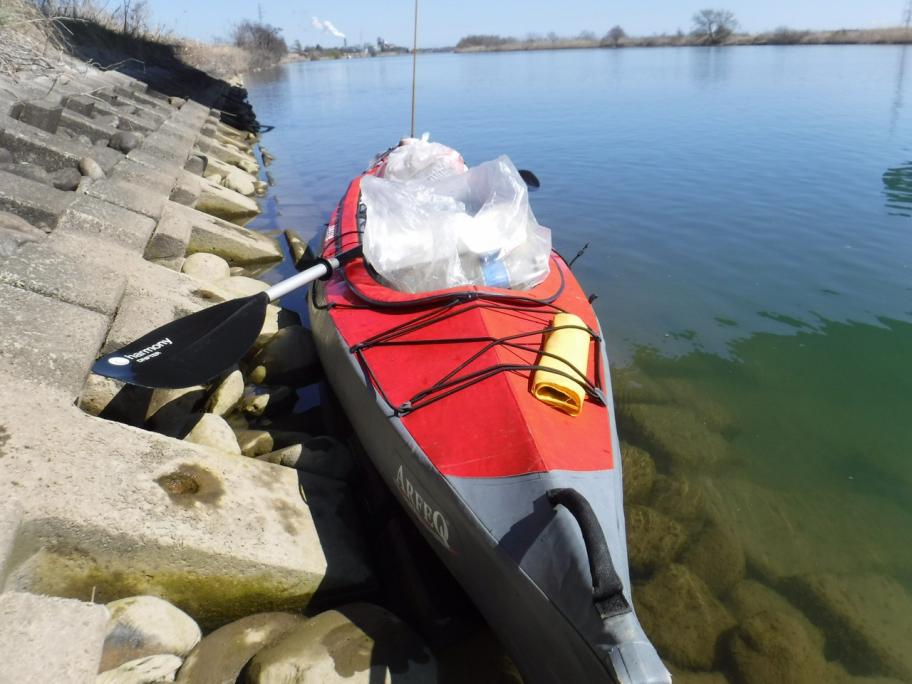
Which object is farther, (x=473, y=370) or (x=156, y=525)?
(x=473, y=370)

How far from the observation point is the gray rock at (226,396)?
154 inches

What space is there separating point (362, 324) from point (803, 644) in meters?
2.74

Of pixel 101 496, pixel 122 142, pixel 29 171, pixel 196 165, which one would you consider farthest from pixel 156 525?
pixel 196 165

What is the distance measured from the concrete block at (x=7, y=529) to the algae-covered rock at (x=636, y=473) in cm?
296

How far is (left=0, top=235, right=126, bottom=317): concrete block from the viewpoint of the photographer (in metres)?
3.34

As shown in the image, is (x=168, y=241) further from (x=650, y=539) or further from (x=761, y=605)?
(x=761, y=605)

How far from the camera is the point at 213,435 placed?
3141 millimetres

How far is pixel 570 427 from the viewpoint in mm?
2768

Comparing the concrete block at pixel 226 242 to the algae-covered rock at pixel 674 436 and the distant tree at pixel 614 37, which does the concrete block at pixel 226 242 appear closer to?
the algae-covered rock at pixel 674 436

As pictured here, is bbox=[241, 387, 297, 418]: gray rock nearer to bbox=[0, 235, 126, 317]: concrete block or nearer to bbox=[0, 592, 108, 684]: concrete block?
bbox=[0, 235, 126, 317]: concrete block

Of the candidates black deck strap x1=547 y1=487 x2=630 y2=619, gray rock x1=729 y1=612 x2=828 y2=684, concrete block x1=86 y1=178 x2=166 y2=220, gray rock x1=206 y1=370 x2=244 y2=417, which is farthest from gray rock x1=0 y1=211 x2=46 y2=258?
gray rock x1=729 y1=612 x2=828 y2=684

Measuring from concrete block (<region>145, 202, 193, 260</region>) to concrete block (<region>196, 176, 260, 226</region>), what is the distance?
2595mm

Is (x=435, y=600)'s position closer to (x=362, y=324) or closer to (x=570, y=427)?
(x=570, y=427)

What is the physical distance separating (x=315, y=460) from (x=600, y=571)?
1.98 m
